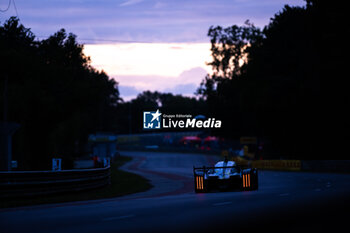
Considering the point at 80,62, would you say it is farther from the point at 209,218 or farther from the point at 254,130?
the point at 254,130

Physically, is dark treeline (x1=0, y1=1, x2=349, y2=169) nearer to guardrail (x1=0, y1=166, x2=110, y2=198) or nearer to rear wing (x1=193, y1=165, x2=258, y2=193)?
guardrail (x1=0, y1=166, x2=110, y2=198)

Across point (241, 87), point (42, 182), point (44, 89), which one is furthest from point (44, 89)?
point (241, 87)

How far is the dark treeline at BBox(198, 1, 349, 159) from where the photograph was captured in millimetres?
54344

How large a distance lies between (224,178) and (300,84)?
34.7 meters

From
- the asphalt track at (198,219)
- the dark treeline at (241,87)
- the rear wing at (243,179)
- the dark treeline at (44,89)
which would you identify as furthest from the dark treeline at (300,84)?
the asphalt track at (198,219)

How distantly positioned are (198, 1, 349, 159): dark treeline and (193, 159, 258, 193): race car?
26915 mm

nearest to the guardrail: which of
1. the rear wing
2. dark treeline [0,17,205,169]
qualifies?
the rear wing

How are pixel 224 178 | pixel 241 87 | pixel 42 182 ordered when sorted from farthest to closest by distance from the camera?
1. pixel 241 87
2. pixel 224 178
3. pixel 42 182

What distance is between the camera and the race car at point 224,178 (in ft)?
85.2

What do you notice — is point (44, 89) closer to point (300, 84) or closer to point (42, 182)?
point (42, 182)

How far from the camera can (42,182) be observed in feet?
75.5

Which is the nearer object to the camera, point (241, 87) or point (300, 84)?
point (300, 84)

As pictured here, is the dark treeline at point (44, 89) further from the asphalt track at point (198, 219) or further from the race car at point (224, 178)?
the asphalt track at point (198, 219)

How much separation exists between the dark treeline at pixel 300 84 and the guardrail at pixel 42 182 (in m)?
30.2
